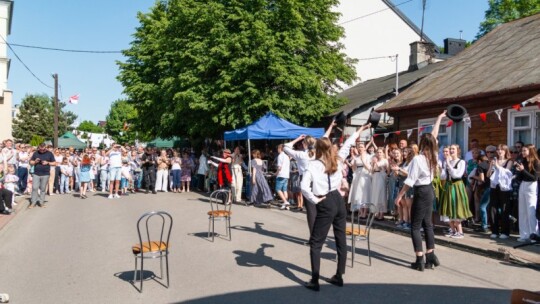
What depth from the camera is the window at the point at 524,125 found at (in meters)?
11.6

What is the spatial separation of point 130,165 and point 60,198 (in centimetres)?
319

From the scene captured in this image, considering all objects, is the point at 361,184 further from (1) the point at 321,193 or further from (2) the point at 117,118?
(2) the point at 117,118

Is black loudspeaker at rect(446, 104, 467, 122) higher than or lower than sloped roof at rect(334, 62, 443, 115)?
lower

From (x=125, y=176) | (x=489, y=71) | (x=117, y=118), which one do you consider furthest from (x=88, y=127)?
(x=489, y=71)

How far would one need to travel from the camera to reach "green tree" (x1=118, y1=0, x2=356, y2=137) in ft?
62.2

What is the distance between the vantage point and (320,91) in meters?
20.5

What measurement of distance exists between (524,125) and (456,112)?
4281 mm

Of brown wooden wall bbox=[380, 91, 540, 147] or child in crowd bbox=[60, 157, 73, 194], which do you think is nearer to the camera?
brown wooden wall bbox=[380, 91, 540, 147]

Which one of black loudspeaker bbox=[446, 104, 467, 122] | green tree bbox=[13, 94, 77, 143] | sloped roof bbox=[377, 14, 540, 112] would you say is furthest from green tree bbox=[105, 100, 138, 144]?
black loudspeaker bbox=[446, 104, 467, 122]

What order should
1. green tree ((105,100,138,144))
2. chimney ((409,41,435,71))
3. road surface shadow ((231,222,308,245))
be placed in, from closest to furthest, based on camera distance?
1. road surface shadow ((231,222,308,245))
2. chimney ((409,41,435,71))
3. green tree ((105,100,138,144))

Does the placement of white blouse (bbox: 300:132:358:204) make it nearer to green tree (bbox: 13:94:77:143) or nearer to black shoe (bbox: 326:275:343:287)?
black shoe (bbox: 326:275:343:287)

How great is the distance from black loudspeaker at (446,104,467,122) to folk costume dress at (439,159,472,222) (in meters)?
0.91

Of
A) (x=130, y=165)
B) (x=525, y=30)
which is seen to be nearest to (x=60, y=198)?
(x=130, y=165)

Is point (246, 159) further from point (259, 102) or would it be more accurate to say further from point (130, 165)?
point (130, 165)
